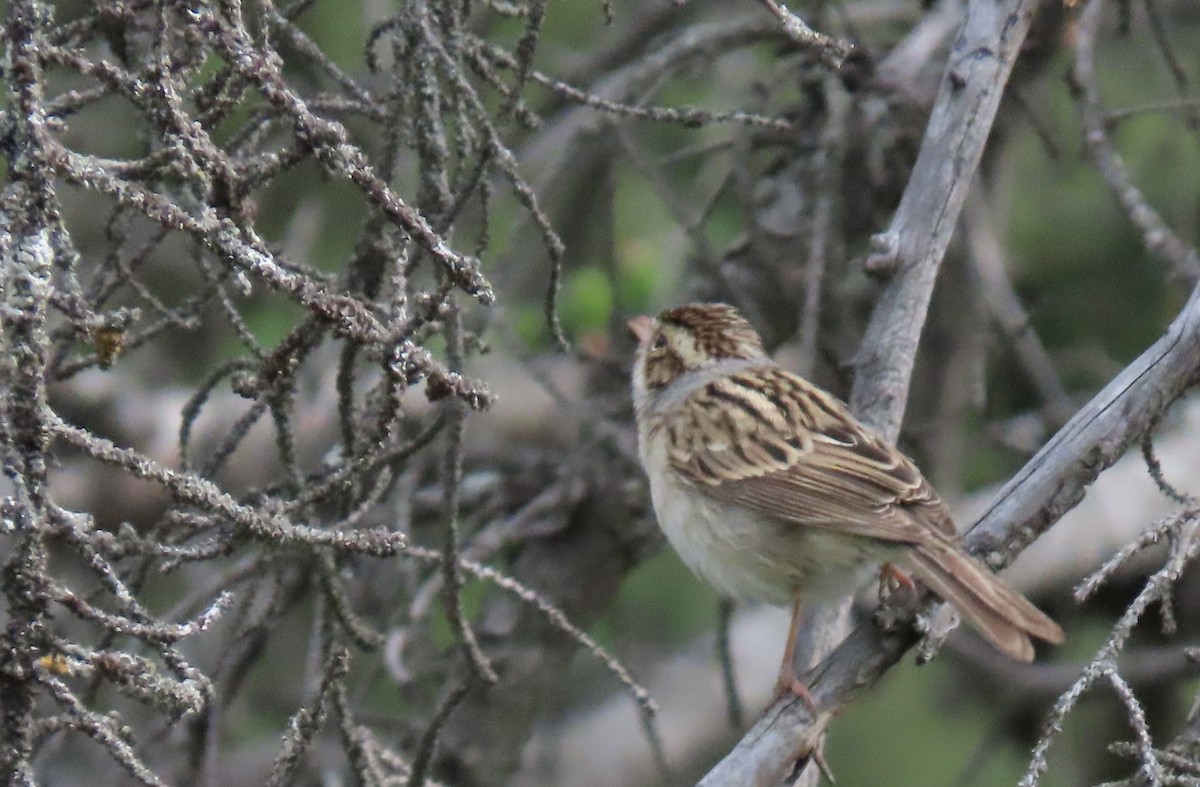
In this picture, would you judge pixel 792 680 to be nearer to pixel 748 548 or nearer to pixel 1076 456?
pixel 1076 456

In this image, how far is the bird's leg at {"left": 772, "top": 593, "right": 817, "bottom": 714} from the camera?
2811 mm

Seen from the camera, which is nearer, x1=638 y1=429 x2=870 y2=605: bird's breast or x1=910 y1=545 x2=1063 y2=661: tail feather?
x1=910 y1=545 x2=1063 y2=661: tail feather

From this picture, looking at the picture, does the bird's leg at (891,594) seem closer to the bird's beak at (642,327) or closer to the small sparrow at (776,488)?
the small sparrow at (776,488)

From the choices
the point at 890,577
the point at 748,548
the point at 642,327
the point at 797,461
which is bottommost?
the point at 890,577

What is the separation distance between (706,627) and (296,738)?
14.9 ft

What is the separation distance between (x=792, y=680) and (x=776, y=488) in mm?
962

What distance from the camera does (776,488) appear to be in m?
3.83

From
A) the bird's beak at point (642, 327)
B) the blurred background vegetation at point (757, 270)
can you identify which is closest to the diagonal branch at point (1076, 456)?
the blurred background vegetation at point (757, 270)

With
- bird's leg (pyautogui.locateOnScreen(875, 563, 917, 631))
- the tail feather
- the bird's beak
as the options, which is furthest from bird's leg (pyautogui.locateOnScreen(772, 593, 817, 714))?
Answer: the bird's beak

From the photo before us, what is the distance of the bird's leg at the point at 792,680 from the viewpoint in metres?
2.81

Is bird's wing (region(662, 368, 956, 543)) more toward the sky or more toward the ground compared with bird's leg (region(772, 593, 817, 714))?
more toward the sky

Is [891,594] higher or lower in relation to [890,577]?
lower

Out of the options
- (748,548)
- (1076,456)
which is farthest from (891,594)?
(748,548)

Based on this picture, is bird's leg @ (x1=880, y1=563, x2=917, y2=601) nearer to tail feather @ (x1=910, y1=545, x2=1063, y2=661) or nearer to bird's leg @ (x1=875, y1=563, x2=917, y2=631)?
bird's leg @ (x1=875, y1=563, x2=917, y2=631)
